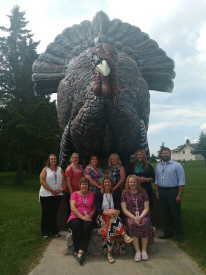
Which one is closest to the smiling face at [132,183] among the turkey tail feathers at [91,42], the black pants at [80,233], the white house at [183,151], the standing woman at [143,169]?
the standing woman at [143,169]

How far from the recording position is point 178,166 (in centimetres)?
402

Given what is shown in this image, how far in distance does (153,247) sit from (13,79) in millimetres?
14477

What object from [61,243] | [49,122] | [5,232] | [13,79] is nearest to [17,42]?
[13,79]

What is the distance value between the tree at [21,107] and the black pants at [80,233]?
10.3 m

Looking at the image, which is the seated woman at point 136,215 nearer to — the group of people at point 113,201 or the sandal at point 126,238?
the group of people at point 113,201

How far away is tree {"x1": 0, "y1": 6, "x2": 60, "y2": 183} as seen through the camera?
13773 millimetres

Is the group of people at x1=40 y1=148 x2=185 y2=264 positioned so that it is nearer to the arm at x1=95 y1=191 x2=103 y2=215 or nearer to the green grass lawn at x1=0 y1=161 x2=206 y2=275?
the arm at x1=95 y1=191 x2=103 y2=215

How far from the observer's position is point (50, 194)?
13.9 ft

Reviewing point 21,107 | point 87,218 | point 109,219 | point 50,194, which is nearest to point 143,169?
point 109,219

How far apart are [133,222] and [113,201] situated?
442 millimetres

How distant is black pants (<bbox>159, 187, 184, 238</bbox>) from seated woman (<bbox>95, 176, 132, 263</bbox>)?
0.86 metres

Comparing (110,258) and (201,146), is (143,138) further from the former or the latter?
(201,146)

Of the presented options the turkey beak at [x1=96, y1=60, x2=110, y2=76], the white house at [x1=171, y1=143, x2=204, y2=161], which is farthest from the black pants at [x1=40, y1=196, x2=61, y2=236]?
the white house at [x1=171, y1=143, x2=204, y2=161]

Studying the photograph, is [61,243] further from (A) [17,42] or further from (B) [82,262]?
(A) [17,42]
